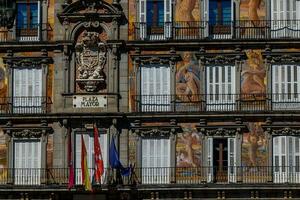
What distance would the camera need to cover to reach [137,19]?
48.8m

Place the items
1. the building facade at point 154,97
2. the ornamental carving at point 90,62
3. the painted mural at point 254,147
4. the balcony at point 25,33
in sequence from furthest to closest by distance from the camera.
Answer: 1. the balcony at point 25,33
2. the ornamental carving at point 90,62
3. the painted mural at point 254,147
4. the building facade at point 154,97

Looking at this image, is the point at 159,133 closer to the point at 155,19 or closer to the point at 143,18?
the point at 155,19

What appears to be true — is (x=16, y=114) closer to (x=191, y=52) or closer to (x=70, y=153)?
(x=70, y=153)

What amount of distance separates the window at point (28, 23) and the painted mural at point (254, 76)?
10.9 m

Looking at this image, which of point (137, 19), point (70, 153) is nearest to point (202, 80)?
→ point (137, 19)

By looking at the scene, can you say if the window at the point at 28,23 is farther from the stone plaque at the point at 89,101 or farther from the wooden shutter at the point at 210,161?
the wooden shutter at the point at 210,161

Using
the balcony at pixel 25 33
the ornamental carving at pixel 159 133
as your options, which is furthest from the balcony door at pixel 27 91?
the ornamental carving at pixel 159 133

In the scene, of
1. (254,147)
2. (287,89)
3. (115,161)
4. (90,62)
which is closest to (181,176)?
(115,161)

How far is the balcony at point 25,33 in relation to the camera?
161 ft

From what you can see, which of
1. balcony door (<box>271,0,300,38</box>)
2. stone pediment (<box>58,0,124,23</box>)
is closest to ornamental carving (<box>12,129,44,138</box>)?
stone pediment (<box>58,0,124,23</box>)

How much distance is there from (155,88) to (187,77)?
175 cm

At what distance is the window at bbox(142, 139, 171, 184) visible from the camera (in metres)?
47.3

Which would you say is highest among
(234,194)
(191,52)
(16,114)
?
(191,52)

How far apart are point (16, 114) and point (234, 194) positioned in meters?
11.7
